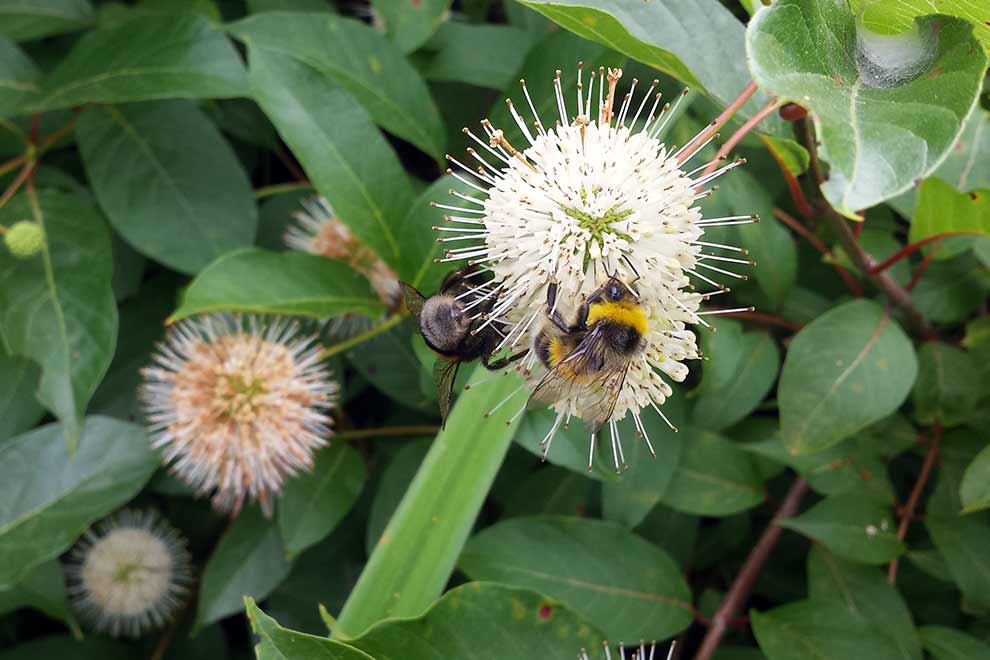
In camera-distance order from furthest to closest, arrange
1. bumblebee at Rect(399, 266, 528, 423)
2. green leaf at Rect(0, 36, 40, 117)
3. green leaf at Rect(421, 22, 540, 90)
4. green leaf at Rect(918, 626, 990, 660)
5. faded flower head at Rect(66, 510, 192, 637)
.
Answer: faded flower head at Rect(66, 510, 192, 637)
green leaf at Rect(421, 22, 540, 90)
green leaf at Rect(0, 36, 40, 117)
green leaf at Rect(918, 626, 990, 660)
bumblebee at Rect(399, 266, 528, 423)

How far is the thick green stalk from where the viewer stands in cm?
121

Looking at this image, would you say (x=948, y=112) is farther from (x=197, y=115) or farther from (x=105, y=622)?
(x=105, y=622)

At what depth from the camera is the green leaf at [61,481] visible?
4.88 feet

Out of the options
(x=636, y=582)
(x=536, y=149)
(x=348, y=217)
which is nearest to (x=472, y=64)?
(x=348, y=217)

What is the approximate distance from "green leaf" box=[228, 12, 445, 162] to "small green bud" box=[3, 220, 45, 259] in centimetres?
49

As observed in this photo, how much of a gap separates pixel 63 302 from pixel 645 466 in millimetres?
1025

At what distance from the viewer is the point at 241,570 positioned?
1604 millimetres

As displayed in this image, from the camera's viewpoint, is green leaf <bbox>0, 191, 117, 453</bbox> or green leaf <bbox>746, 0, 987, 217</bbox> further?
green leaf <bbox>0, 191, 117, 453</bbox>

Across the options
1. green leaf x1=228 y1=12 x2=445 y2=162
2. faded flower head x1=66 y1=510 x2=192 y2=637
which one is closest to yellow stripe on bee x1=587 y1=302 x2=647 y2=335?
green leaf x1=228 y1=12 x2=445 y2=162

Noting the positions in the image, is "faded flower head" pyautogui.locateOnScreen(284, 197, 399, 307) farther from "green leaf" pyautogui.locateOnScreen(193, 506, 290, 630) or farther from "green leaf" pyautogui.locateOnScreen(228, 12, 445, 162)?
"green leaf" pyautogui.locateOnScreen(193, 506, 290, 630)

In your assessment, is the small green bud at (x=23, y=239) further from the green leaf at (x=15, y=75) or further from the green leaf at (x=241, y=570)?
the green leaf at (x=241, y=570)

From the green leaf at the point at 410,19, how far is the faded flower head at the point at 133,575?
117cm

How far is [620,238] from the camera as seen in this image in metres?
0.88

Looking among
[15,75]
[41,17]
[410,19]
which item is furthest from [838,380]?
[41,17]
